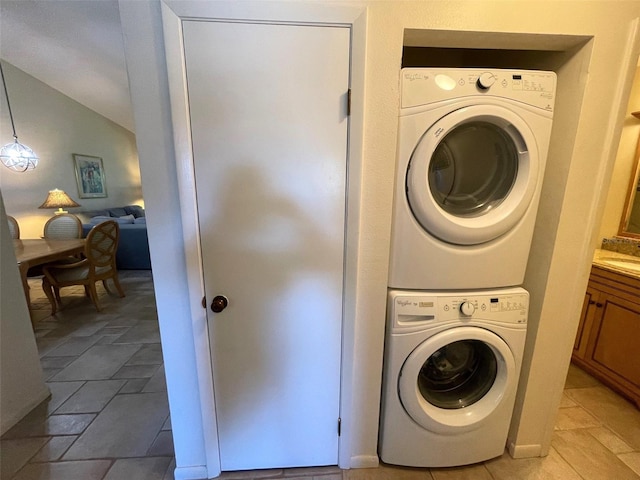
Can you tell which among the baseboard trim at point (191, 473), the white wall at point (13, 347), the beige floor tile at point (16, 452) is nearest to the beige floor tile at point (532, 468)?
the baseboard trim at point (191, 473)

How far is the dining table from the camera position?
2.34 m

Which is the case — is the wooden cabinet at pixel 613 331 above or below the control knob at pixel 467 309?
below

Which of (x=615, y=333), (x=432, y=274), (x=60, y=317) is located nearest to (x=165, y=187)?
(x=432, y=274)

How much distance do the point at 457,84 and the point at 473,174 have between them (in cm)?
40

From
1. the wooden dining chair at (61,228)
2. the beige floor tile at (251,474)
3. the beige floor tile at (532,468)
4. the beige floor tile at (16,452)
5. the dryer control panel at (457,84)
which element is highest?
the dryer control panel at (457,84)

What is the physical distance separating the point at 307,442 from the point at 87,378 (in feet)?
6.00

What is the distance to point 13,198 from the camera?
447 cm

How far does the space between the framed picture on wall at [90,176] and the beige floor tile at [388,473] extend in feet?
22.2

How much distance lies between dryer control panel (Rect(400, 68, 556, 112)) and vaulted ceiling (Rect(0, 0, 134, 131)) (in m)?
3.74

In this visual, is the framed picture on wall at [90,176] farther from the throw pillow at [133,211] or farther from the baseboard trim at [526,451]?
the baseboard trim at [526,451]

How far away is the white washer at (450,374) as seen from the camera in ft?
3.84

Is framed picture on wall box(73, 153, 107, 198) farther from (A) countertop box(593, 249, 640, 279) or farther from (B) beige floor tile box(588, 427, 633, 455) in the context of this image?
(B) beige floor tile box(588, 427, 633, 455)

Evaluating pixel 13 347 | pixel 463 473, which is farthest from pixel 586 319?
pixel 13 347

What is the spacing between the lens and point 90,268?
3.01m
